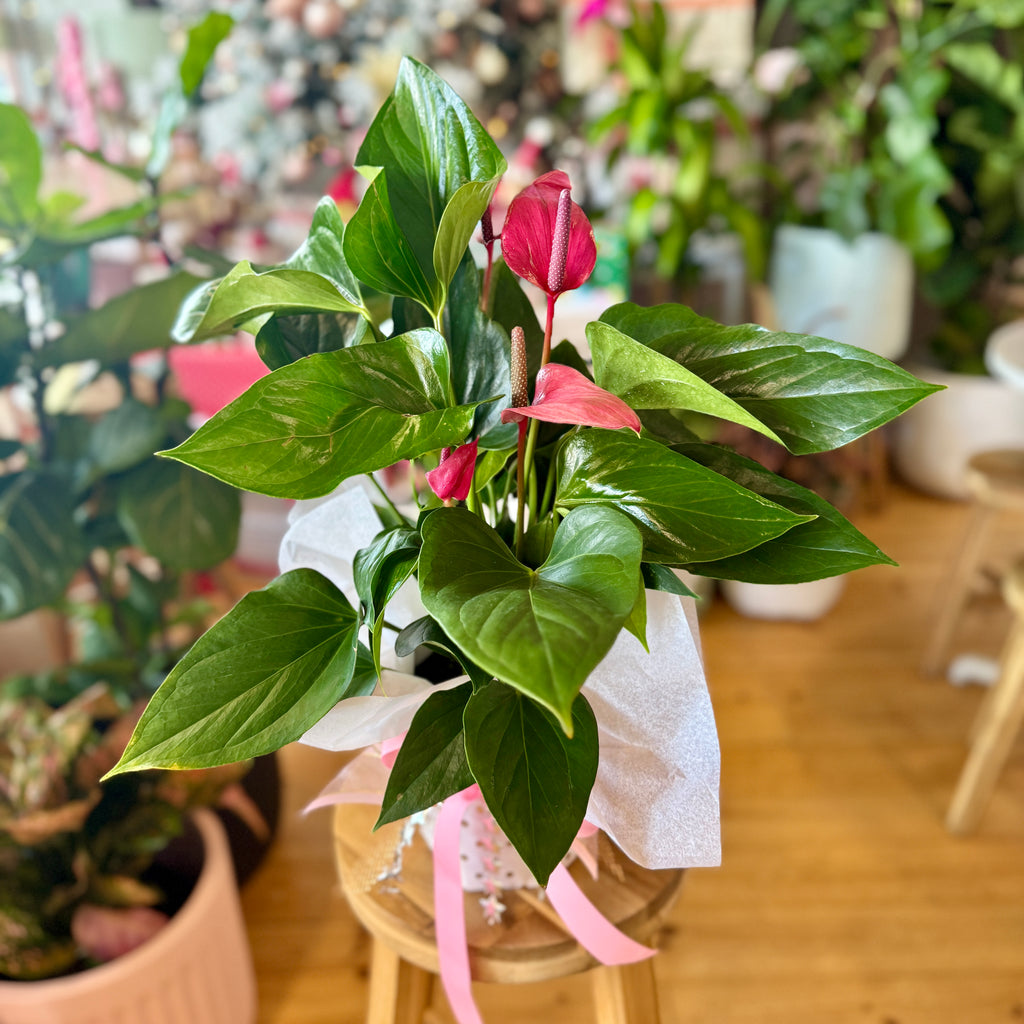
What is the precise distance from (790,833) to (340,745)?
1.14 m

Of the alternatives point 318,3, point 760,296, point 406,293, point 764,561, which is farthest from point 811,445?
point 318,3

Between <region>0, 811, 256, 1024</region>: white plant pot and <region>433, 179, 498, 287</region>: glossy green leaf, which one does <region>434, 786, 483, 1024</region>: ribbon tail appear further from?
<region>0, 811, 256, 1024</region>: white plant pot

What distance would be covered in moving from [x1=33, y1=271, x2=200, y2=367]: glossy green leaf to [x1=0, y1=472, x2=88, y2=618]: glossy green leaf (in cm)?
13

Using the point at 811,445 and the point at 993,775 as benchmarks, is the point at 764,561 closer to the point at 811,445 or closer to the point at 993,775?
the point at 811,445

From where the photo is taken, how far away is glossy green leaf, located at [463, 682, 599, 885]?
0.41 m

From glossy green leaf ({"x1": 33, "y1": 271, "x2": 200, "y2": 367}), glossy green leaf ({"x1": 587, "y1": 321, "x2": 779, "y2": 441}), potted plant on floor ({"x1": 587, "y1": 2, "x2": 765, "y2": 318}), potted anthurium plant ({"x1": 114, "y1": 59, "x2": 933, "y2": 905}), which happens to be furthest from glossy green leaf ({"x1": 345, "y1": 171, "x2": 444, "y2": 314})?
potted plant on floor ({"x1": 587, "y1": 2, "x2": 765, "y2": 318})

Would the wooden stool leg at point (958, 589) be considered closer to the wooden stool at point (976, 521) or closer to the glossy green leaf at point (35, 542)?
the wooden stool at point (976, 521)

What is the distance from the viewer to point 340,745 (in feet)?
1.75

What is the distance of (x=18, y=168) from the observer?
0.83 metres

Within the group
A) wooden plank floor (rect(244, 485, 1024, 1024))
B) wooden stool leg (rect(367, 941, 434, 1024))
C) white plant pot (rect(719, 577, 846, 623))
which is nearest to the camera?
wooden stool leg (rect(367, 941, 434, 1024))

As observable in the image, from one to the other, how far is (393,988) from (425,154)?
619 millimetres

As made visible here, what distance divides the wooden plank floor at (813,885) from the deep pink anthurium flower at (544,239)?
1.01m

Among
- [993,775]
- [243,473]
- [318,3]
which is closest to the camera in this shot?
[243,473]

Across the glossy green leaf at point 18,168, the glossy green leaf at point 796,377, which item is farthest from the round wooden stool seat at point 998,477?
the glossy green leaf at point 18,168
